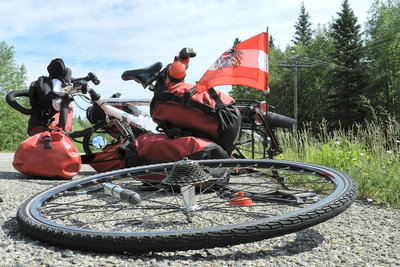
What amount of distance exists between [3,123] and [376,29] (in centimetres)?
3268

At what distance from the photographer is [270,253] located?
147 centimetres

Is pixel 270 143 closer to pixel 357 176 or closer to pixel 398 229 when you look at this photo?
pixel 357 176

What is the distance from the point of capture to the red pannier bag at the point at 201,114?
9.63ft

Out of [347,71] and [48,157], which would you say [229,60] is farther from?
[347,71]

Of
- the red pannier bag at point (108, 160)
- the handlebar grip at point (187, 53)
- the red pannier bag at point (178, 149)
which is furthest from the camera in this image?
the red pannier bag at point (108, 160)

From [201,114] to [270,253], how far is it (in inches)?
65.4

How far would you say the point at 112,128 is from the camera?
508 centimetres

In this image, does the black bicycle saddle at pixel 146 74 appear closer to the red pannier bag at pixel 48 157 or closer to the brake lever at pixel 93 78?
the red pannier bag at pixel 48 157

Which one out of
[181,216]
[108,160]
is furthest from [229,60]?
[108,160]

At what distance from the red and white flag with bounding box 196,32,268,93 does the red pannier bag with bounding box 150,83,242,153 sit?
0.16 meters

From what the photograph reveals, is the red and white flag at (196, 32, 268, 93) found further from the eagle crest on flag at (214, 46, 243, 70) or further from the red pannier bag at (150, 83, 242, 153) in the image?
the red pannier bag at (150, 83, 242, 153)

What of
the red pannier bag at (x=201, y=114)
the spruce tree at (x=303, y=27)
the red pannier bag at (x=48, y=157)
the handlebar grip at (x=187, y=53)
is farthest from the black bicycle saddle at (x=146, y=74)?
the spruce tree at (x=303, y=27)

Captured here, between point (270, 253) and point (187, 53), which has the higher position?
point (187, 53)

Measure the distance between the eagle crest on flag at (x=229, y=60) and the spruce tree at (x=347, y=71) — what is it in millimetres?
32931
